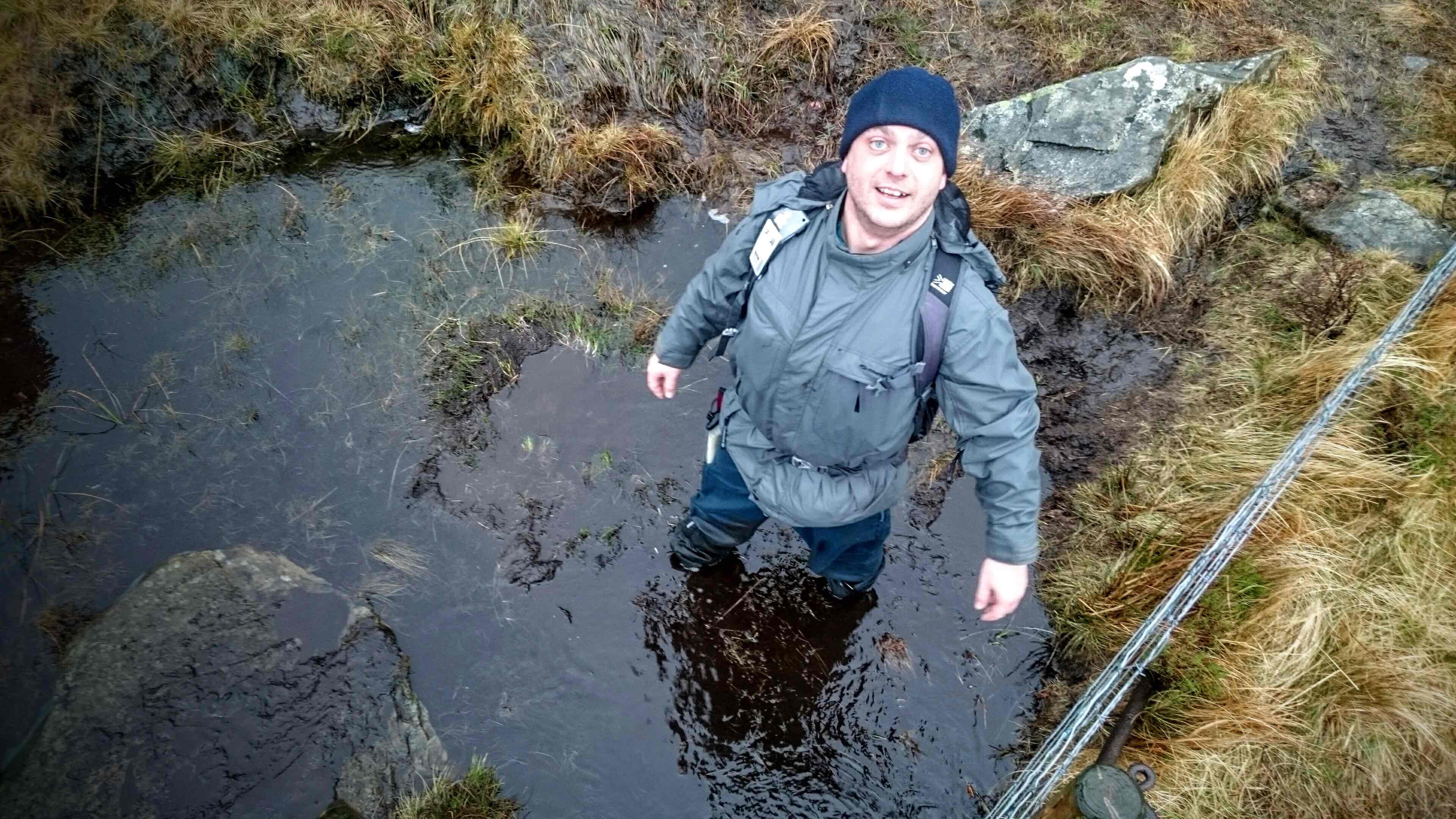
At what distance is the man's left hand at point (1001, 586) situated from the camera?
277cm

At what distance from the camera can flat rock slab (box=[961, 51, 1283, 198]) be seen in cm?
561

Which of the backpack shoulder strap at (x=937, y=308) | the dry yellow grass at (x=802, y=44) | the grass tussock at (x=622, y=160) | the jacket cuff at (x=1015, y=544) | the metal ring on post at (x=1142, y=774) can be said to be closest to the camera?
the backpack shoulder strap at (x=937, y=308)

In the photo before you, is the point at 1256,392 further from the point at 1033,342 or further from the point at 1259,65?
the point at 1259,65

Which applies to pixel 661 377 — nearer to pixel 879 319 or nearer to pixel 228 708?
pixel 879 319

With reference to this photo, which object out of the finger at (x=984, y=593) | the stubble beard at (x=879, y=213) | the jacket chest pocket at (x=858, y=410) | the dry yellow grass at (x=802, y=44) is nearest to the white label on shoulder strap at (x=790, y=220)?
the stubble beard at (x=879, y=213)

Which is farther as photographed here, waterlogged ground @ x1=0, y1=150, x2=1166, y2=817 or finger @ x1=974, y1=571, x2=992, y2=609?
waterlogged ground @ x1=0, y1=150, x2=1166, y2=817

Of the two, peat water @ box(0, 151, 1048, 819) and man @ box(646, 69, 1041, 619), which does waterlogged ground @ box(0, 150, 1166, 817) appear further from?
man @ box(646, 69, 1041, 619)

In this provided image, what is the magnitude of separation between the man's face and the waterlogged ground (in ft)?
7.69

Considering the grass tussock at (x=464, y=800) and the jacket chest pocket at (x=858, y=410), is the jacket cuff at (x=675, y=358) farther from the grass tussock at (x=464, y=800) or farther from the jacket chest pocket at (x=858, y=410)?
the grass tussock at (x=464, y=800)

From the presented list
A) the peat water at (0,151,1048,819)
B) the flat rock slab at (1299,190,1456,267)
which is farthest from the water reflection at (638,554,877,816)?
the flat rock slab at (1299,190,1456,267)

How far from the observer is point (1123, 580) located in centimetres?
412

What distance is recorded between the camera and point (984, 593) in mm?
2830

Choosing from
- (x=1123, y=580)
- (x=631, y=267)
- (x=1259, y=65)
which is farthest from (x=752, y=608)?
(x=1259, y=65)

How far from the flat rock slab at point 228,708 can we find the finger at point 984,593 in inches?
98.6
